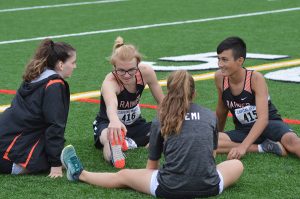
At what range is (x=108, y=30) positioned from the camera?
16672 mm

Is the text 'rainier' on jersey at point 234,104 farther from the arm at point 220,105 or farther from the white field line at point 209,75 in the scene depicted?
the white field line at point 209,75

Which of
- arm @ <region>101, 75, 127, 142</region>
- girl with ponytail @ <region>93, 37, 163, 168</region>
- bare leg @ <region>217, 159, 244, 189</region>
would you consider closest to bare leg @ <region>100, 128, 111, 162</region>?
girl with ponytail @ <region>93, 37, 163, 168</region>

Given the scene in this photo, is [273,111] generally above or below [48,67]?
below

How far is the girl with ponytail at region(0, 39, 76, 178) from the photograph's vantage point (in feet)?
20.7

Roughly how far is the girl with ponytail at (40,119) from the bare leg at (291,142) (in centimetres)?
189

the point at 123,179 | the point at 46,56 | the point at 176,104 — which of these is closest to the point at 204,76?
the point at 46,56

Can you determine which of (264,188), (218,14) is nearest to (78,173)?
(264,188)

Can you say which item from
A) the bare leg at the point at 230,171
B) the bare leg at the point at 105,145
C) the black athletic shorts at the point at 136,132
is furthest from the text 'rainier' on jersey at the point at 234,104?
the bare leg at the point at 230,171

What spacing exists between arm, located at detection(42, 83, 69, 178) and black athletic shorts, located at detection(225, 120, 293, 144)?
1685mm

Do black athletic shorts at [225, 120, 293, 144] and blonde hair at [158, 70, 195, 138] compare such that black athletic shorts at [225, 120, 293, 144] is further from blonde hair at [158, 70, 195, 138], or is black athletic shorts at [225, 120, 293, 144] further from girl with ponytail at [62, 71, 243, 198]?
blonde hair at [158, 70, 195, 138]

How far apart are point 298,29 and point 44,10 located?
22.5 ft

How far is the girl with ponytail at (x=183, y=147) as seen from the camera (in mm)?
5605

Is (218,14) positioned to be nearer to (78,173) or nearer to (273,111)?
(273,111)

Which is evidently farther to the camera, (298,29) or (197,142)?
(298,29)
